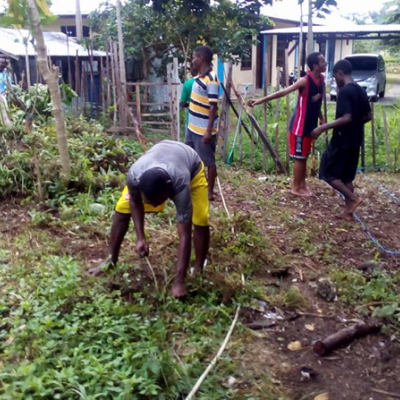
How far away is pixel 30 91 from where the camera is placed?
26.6 feet

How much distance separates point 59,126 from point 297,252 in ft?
8.92

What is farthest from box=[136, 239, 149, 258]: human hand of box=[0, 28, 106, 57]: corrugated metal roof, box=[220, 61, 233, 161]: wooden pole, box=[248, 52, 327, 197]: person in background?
box=[0, 28, 106, 57]: corrugated metal roof

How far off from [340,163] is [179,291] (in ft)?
9.33

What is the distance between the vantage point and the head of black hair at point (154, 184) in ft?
10.6

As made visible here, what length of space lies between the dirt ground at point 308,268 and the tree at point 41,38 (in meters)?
0.75

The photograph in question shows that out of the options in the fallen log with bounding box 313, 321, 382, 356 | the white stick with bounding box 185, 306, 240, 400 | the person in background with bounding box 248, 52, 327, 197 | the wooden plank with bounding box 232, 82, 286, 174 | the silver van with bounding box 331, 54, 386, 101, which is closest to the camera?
the white stick with bounding box 185, 306, 240, 400

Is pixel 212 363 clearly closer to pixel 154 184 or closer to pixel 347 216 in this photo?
pixel 154 184

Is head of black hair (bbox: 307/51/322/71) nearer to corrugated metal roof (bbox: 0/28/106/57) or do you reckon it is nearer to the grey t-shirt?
the grey t-shirt

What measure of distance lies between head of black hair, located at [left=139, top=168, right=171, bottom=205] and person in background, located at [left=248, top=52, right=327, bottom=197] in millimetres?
3442

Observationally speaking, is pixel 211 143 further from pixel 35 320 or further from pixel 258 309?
pixel 35 320

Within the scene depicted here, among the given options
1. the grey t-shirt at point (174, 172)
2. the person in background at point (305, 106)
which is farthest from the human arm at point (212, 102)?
the grey t-shirt at point (174, 172)

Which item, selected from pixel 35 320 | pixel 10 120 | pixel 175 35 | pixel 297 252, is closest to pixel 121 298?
pixel 35 320

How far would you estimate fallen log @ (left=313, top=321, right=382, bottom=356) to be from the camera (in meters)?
3.34

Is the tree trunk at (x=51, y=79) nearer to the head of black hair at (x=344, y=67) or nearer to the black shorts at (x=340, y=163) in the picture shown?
the black shorts at (x=340, y=163)
